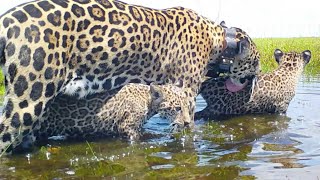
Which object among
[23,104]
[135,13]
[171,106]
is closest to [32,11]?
[23,104]

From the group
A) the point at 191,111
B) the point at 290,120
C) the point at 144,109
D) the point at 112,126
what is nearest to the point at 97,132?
the point at 112,126

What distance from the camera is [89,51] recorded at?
24.6 ft

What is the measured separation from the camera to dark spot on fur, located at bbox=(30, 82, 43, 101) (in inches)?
268

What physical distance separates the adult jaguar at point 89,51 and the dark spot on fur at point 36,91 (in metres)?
0.01

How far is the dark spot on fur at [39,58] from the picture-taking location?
678cm

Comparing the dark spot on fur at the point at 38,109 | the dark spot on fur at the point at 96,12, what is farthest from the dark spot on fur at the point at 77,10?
the dark spot on fur at the point at 38,109

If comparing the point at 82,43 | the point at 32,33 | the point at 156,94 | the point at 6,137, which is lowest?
the point at 6,137

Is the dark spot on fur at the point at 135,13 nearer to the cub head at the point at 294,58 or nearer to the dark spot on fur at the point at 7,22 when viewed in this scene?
the dark spot on fur at the point at 7,22

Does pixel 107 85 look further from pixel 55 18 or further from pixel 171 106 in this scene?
pixel 55 18

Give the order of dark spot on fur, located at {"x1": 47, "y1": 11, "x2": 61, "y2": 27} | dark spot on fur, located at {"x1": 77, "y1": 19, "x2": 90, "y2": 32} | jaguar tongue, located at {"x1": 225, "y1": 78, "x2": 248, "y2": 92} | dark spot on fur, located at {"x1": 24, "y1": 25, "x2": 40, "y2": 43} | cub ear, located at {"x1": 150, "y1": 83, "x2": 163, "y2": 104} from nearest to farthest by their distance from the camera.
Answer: dark spot on fur, located at {"x1": 24, "y1": 25, "x2": 40, "y2": 43} < dark spot on fur, located at {"x1": 47, "y1": 11, "x2": 61, "y2": 27} < dark spot on fur, located at {"x1": 77, "y1": 19, "x2": 90, "y2": 32} < cub ear, located at {"x1": 150, "y1": 83, "x2": 163, "y2": 104} < jaguar tongue, located at {"x1": 225, "y1": 78, "x2": 248, "y2": 92}

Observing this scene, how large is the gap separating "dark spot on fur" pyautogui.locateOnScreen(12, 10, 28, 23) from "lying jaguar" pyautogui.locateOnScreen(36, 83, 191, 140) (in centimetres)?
133

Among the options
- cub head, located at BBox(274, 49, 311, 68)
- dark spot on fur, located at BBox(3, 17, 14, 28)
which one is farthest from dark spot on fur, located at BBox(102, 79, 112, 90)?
cub head, located at BBox(274, 49, 311, 68)

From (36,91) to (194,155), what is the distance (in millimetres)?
2001

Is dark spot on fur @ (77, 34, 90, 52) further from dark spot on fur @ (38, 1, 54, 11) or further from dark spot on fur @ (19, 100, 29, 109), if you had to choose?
dark spot on fur @ (19, 100, 29, 109)
